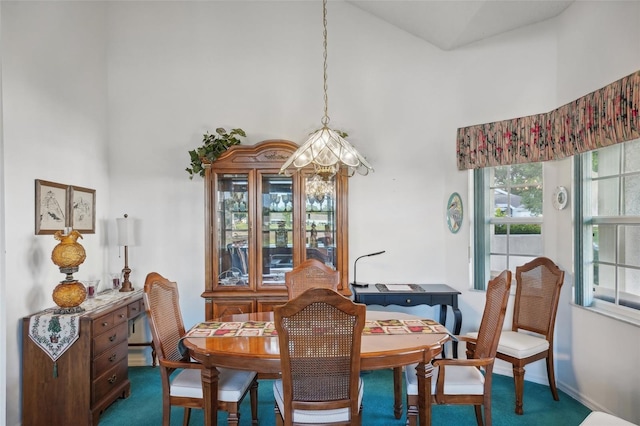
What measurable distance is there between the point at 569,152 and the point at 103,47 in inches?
169

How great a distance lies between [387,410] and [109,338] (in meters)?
2.12

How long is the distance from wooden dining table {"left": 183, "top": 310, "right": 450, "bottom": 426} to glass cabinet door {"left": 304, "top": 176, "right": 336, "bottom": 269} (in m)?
1.44

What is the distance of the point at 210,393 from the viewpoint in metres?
2.04

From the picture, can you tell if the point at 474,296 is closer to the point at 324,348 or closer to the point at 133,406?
the point at 324,348

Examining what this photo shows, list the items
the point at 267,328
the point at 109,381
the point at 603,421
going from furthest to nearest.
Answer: the point at 109,381
the point at 267,328
the point at 603,421

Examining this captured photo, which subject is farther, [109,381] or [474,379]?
[109,381]

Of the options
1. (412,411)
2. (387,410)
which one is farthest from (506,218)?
(412,411)

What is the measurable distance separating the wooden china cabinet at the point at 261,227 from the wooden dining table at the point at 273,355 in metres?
1.26

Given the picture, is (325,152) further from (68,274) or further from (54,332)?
(54,332)

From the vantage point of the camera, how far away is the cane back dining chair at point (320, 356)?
5.69 feet

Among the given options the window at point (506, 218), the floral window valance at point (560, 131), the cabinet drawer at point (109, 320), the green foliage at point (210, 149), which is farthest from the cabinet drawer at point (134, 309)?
the floral window valance at point (560, 131)

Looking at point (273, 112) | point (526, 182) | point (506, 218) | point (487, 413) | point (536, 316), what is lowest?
point (487, 413)

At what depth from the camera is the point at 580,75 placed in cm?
293

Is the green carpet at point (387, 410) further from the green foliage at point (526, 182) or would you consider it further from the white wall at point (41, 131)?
the green foliage at point (526, 182)
